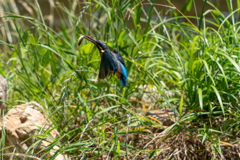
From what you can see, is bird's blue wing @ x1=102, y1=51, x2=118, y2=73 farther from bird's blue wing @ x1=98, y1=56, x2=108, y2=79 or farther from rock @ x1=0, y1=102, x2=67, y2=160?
rock @ x1=0, y1=102, x2=67, y2=160

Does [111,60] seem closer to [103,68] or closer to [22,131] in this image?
[103,68]

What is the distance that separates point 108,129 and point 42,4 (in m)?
2.70

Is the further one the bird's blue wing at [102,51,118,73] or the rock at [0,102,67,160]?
the rock at [0,102,67,160]

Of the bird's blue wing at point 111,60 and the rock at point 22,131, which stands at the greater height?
the bird's blue wing at point 111,60

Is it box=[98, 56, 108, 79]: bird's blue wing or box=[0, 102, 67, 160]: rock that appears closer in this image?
box=[98, 56, 108, 79]: bird's blue wing

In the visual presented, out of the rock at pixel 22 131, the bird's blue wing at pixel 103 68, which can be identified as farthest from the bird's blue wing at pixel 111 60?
the rock at pixel 22 131

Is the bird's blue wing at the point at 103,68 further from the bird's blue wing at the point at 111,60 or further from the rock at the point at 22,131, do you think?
the rock at the point at 22,131

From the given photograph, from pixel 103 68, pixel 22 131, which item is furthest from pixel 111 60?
pixel 22 131

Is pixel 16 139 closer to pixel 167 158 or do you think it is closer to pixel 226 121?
pixel 167 158

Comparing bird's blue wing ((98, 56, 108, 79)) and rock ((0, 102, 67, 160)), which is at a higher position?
bird's blue wing ((98, 56, 108, 79))

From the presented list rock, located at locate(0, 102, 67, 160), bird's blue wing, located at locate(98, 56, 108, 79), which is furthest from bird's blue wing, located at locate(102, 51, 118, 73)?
rock, located at locate(0, 102, 67, 160)

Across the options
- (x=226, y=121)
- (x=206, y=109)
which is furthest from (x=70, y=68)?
(x=226, y=121)

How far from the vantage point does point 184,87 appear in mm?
1571

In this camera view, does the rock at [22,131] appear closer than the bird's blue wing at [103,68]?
No
